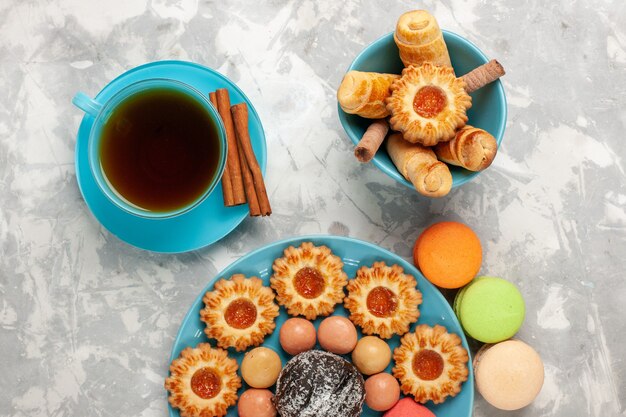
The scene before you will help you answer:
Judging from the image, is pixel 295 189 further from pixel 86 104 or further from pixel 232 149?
pixel 86 104

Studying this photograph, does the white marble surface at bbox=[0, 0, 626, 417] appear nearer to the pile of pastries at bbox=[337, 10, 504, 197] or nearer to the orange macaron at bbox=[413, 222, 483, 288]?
the orange macaron at bbox=[413, 222, 483, 288]

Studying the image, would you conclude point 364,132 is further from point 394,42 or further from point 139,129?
point 139,129

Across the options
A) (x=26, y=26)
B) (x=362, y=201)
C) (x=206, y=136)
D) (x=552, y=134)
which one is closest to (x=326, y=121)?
(x=362, y=201)

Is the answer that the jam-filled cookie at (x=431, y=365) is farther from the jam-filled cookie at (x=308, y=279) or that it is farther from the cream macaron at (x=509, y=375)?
the jam-filled cookie at (x=308, y=279)

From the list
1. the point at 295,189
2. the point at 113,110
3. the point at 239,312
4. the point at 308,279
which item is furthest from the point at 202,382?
the point at 113,110

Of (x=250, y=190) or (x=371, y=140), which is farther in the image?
(x=250, y=190)

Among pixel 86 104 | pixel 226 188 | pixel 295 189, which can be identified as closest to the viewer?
pixel 86 104

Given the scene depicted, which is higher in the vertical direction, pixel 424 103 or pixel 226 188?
pixel 424 103
